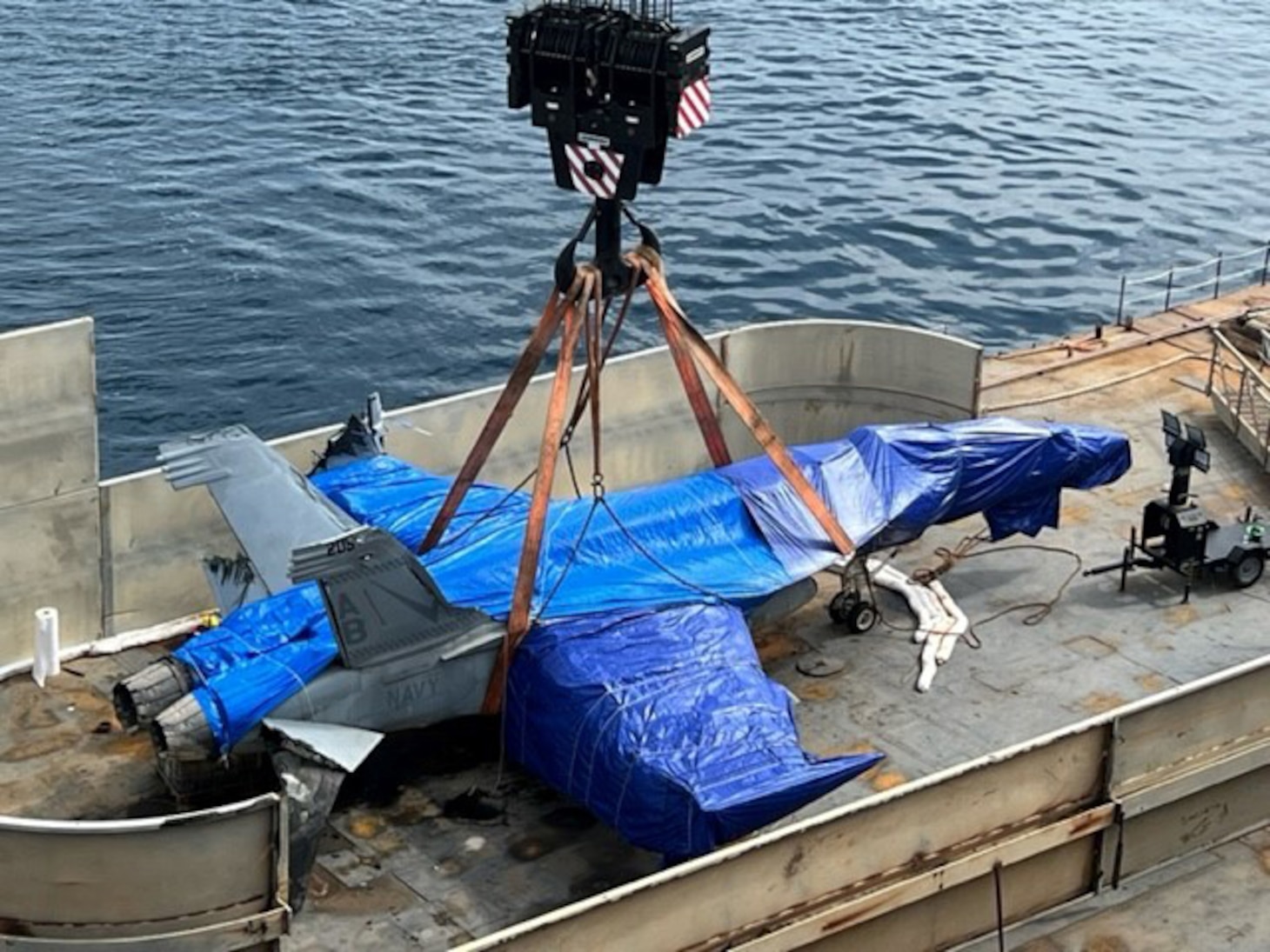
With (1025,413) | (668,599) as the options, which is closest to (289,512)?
(668,599)

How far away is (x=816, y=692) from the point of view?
24.3 metres

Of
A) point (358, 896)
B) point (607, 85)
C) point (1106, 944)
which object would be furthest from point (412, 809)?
point (607, 85)

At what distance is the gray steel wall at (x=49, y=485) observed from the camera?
24.3m

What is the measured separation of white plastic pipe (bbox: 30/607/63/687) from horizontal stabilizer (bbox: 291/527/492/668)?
4646 millimetres

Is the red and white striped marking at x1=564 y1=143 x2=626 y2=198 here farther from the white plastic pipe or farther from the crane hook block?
the white plastic pipe

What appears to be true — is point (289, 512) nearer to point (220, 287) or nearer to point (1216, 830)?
point (1216, 830)

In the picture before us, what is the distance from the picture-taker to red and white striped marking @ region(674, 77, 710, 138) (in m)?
21.1

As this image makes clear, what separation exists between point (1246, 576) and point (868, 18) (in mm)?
50642

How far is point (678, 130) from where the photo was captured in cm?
2127

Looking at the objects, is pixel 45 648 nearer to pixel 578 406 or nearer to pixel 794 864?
pixel 578 406

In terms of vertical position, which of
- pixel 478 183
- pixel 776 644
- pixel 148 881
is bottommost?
pixel 776 644

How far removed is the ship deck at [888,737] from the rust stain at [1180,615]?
2 cm

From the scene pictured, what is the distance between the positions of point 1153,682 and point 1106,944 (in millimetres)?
4277

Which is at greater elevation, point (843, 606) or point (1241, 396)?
point (1241, 396)
